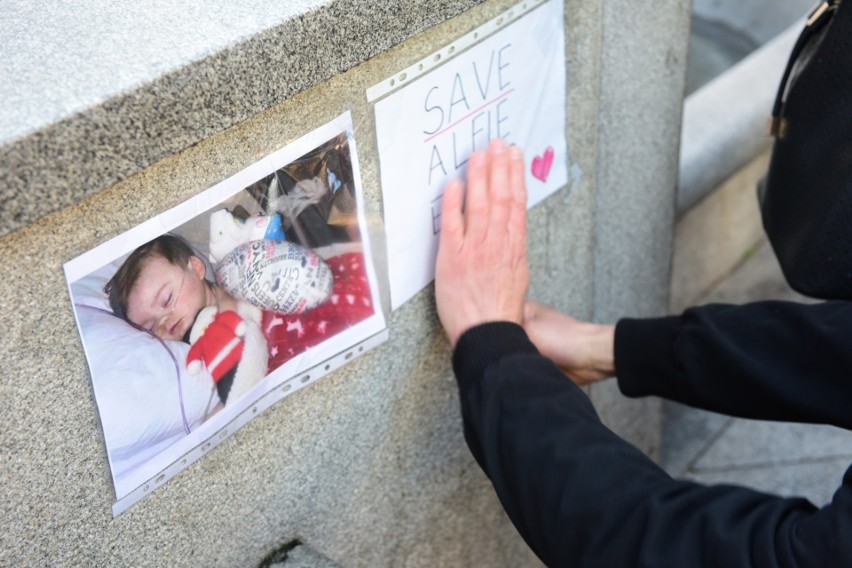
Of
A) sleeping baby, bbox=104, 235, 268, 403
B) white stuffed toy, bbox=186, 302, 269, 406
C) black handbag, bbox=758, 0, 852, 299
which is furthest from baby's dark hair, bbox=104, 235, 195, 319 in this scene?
black handbag, bbox=758, 0, 852, 299

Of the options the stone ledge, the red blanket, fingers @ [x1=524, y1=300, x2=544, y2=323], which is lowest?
fingers @ [x1=524, y1=300, x2=544, y2=323]

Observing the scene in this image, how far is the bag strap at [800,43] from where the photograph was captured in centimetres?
168

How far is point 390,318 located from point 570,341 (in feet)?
1.24

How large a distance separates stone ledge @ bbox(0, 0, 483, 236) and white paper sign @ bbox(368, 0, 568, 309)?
14 centimetres

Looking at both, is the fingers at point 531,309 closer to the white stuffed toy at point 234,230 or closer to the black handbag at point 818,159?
the black handbag at point 818,159

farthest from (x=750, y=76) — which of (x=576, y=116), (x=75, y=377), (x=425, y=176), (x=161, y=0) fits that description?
(x=75, y=377)

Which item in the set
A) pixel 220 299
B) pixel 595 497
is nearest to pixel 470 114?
pixel 220 299

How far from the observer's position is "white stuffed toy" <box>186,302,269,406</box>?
1.28 m

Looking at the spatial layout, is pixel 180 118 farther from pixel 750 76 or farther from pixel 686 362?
pixel 750 76

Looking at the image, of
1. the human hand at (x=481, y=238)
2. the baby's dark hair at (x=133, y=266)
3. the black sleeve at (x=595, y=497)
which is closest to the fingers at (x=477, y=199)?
the human hand at (x=481, y=238)

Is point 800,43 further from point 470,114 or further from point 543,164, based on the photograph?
point 470,114

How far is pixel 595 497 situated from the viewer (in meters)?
1.32

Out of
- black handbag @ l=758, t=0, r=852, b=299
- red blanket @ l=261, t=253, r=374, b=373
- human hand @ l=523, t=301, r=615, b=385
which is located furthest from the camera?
human hand @ l=523, t=301, r=615, b=385

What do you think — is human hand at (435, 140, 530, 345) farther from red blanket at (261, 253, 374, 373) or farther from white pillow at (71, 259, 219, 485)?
white pillow at (71, 259, 219, 485)
